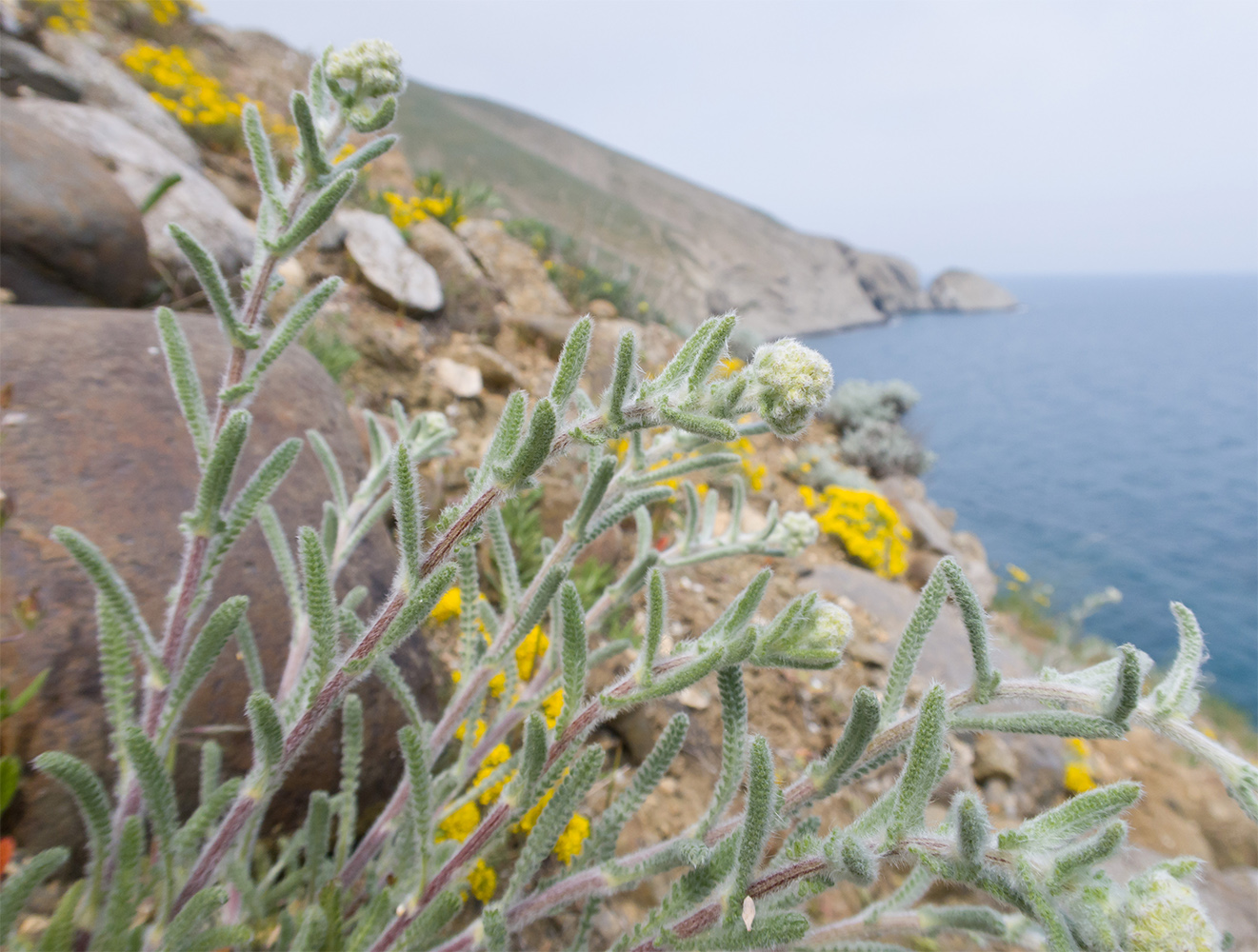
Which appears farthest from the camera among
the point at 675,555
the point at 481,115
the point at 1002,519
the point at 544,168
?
the point at 481,115

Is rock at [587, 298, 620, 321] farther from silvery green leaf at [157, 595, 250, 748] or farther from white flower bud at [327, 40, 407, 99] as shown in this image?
silvery green leaf at [157, 595, 250, 748]

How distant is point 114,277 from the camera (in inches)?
101

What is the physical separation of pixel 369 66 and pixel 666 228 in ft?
86.8

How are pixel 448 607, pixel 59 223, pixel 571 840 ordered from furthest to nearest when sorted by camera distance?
pixel 59 223, pixel 448 607, pixel 571 840

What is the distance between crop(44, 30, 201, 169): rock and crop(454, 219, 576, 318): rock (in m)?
2.13

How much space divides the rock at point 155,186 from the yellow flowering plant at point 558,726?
8.68 ft

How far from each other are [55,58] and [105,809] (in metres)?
6.03

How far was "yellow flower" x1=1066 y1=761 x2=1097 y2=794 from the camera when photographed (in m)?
3.03

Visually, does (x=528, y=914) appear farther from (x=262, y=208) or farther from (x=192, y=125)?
(x=192, y=125)

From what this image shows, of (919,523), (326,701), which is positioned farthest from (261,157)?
(919,523)

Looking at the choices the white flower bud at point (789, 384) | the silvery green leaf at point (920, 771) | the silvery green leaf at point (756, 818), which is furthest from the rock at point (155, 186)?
the silvery green leaf at point (920, 771)

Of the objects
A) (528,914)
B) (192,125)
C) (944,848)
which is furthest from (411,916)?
(192,125)

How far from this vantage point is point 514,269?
5.74 metres

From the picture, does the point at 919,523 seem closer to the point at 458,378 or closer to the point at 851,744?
the point at 458,378
